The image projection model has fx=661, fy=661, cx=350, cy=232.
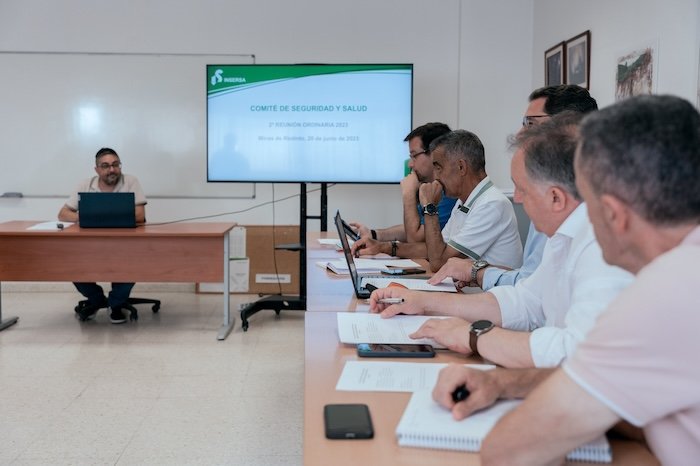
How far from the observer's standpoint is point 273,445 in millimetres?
2594

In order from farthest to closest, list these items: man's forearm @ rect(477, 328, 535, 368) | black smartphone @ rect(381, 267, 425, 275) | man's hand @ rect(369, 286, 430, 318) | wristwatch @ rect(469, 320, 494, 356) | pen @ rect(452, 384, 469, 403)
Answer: black smartphone @ rect(381, 267, 425, 275)
man's hand @ rect(369, 286, 430, 318)
wristwatch @ rect(469, 320, 494, 356)
man's forearm @ rect(477, 328, 535, 368)
pen @ rect(452, 384, 469, 403)

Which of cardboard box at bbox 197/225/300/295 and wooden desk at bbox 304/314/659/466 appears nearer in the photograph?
wooden desk at bbox 304/314/659/466

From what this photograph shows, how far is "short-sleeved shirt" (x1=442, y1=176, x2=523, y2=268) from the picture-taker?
9.30 ft

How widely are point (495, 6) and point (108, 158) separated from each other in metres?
3.25

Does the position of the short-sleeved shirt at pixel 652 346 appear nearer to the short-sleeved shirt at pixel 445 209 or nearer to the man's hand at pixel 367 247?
the man's hand at pixel 367 247

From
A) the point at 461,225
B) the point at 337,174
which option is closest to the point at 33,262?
the point at 337,174

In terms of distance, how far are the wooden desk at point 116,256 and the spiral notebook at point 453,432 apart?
3219 millimetres

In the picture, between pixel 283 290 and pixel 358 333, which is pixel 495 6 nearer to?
pixel 283 290

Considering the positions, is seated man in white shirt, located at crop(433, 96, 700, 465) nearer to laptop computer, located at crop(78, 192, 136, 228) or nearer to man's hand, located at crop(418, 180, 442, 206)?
man's hand, located at crop(418, 180, 442, 206)

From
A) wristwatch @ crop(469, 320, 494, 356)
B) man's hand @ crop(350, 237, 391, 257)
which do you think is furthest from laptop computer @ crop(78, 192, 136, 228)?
wristwatch @ crop(469, 320, 494, 356)

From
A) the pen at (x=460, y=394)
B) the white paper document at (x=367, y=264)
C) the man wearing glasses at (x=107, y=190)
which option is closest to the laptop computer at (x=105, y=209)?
the man wearing glasses at (x=107, y=190)

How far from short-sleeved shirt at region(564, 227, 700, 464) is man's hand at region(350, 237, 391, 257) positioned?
2.43m

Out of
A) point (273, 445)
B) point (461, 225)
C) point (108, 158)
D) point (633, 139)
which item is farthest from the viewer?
point (108, 158)

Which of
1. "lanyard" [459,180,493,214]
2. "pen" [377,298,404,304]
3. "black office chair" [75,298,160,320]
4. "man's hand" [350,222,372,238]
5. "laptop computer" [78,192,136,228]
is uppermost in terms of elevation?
"lanyard" [459,180,493,214]
